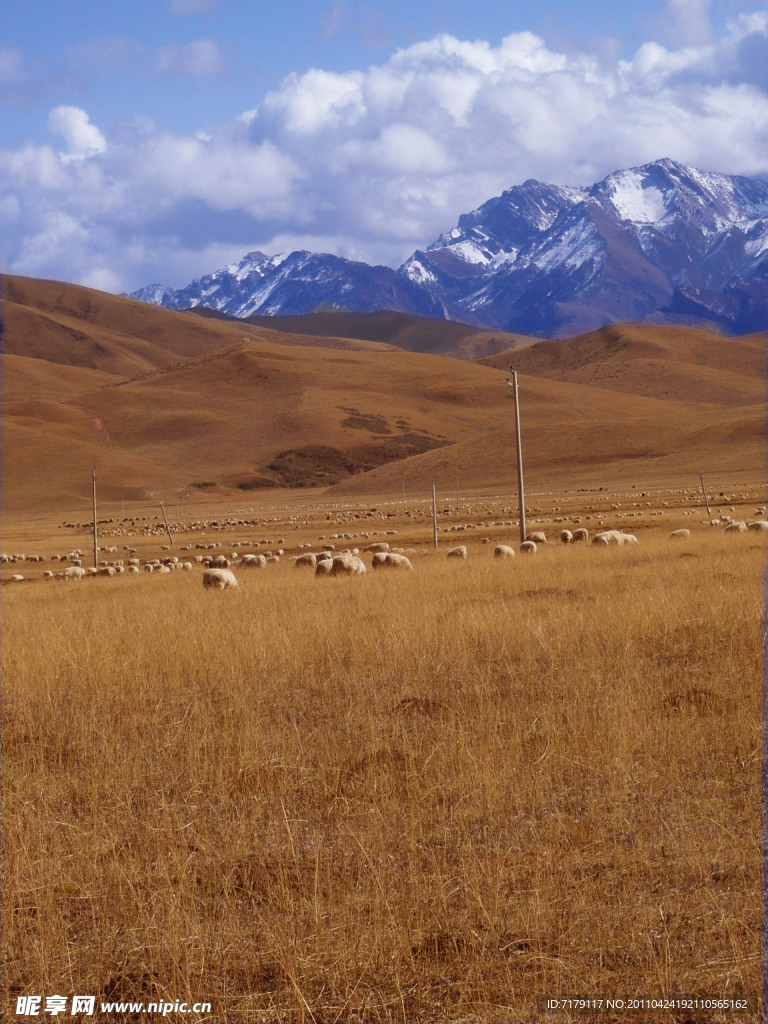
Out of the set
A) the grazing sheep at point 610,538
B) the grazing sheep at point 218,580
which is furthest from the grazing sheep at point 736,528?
the grazing sheep at point 218,580

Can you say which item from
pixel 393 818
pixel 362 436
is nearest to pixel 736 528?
pixel 393 818

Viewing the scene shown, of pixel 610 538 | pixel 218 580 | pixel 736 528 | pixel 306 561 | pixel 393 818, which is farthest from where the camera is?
pixel 736 528

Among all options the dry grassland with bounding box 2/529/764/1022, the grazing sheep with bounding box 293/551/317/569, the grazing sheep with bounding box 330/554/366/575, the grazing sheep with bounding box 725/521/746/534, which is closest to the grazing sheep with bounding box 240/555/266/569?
the grazing sheep with bounding box 293/551/317/569

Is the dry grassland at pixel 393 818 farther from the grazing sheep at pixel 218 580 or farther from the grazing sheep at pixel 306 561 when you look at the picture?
the grazing sheep at pixel 306 561

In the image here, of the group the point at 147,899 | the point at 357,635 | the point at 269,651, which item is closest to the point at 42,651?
the point at 269,651

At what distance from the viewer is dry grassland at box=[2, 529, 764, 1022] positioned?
3.88 meters

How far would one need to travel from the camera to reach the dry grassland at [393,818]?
388 cm

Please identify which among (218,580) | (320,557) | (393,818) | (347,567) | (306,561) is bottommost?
(393,818)

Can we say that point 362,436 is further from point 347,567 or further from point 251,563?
point 347,567

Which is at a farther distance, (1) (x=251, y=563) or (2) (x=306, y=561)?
(1) (x=251, y=563)

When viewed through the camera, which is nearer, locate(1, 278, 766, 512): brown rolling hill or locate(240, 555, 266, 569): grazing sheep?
locate(240, 555, 266, 569): grazing sheep

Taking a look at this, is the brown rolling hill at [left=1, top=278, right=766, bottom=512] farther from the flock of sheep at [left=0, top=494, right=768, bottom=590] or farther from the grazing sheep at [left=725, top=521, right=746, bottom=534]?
the grazing sheep at [left=725, top=521, right=746, bottom=534]

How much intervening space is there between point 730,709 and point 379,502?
90.6m

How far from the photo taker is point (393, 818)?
5316 millimetres
